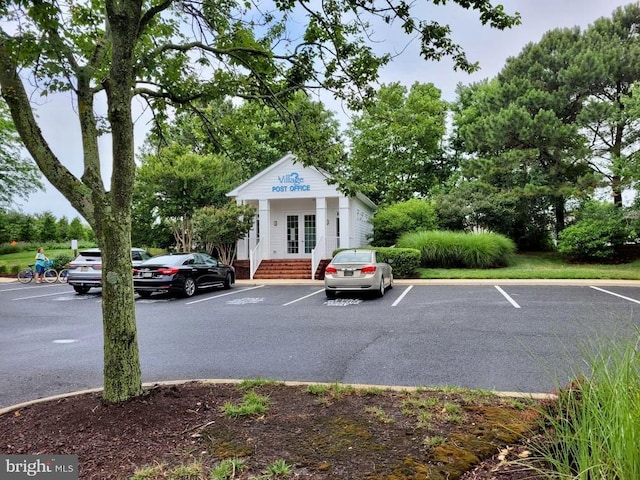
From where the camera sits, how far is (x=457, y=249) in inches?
721

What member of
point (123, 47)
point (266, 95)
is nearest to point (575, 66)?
point (266, 95)

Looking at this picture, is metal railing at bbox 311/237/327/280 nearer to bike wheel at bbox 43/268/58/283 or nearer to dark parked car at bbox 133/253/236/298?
dark parked car at bbox 133/253/236/298

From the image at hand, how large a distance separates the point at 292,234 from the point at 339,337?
14425 millimetres

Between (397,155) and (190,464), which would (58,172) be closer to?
(190,464)

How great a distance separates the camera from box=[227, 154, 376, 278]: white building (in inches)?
752

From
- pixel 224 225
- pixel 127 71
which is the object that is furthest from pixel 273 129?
pixel 224 225

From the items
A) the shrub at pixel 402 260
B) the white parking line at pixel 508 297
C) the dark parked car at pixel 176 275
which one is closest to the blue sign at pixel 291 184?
the shrub at pixel 402 260

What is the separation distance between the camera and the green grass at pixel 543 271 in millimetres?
15505

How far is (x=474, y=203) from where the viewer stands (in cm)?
2166

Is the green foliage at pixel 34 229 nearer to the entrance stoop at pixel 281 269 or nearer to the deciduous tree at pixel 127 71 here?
the entrance stoop at pixel 281 269

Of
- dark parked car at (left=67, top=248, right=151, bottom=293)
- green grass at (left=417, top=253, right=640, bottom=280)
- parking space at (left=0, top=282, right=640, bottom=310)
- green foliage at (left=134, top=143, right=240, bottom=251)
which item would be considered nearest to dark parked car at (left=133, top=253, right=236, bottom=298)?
parking space at (left=0, top=282, right=640, bottom=310)

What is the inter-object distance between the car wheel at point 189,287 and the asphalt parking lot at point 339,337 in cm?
76

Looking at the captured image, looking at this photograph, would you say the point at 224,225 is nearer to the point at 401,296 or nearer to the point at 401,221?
the point at 401,221

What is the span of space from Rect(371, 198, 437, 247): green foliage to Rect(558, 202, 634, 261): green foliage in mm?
6202
